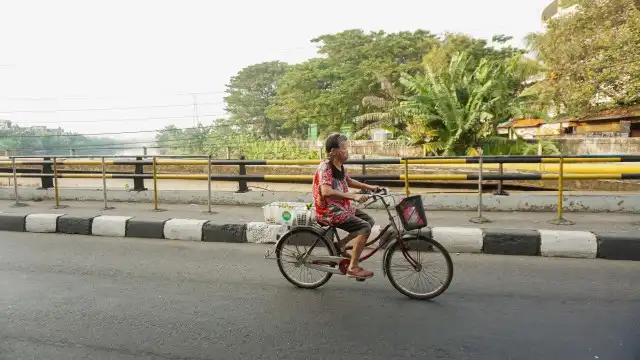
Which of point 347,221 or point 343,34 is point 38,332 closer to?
point 347,221

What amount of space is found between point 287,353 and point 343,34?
28.9 meters

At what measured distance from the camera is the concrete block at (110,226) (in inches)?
268

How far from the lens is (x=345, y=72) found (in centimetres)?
2798

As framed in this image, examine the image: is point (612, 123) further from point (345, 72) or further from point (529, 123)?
point (345, 72)

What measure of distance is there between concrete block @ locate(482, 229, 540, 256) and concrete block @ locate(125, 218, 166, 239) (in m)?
4.35

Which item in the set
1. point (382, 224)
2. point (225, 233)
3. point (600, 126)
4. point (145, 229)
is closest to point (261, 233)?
point (225, 233)

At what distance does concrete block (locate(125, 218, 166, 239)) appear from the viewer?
22.0 ft

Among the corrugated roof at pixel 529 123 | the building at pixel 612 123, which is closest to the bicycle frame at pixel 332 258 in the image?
the building at pixel 612 123

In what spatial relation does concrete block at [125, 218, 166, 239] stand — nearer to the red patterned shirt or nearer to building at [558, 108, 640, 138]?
the red patterned shirt

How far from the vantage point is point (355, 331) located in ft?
10.7

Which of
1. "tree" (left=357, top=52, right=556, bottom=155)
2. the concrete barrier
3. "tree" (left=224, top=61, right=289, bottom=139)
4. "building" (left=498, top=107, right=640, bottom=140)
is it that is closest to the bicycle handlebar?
the concrete barrier

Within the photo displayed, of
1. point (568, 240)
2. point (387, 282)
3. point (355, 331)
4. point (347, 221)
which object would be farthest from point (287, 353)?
point (568, 240)

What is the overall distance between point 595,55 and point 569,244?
1372 centimetres

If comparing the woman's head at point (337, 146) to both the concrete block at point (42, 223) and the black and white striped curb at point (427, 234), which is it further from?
the concrete block at point (42, 223)
